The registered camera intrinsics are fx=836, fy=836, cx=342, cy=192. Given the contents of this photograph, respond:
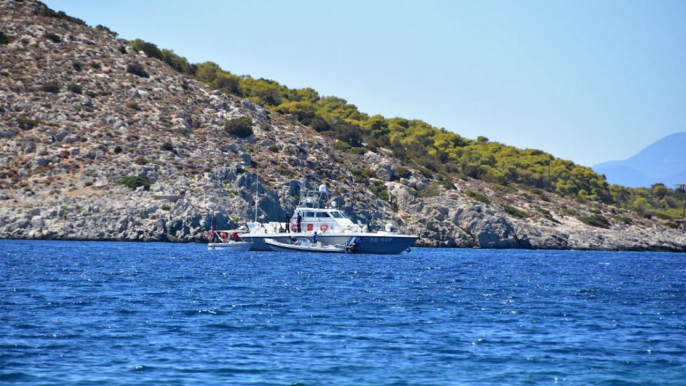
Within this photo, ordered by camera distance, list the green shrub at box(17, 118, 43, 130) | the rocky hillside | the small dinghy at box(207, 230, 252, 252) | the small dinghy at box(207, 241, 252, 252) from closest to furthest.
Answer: the small dinghy at box(207, 241, 252, 252) → the small dinghy at box(207, 230, 252, 252) → the rocky hillside → the green shrub at box(17, 118, 43, 130)

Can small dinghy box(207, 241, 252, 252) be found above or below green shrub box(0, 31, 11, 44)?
below

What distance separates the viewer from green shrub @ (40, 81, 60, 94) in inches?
4072

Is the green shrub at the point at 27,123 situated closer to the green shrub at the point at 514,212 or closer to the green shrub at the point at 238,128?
the green shrub at the point at 238,128

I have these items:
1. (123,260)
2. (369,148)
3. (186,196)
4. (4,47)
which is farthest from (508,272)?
(4,47)

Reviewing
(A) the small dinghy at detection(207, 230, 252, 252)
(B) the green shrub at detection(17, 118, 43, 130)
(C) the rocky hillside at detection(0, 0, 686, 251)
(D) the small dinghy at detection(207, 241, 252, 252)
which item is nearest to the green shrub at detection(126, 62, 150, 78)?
(C) the rocky hillside at detection(0, 0, 686, 251)

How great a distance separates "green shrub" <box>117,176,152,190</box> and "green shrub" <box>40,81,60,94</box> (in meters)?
22.6

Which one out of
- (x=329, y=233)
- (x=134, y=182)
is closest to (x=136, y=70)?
(x=134, y=182)

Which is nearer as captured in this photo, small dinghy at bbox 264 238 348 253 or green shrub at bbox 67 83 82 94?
small dinghy at bbox 264 238 348 253

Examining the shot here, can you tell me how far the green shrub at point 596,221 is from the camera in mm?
117375

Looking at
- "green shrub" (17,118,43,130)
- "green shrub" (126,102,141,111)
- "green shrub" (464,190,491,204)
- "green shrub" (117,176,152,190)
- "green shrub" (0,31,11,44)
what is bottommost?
"green shrub" (117,176,152,190)

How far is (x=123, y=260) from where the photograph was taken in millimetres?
55906

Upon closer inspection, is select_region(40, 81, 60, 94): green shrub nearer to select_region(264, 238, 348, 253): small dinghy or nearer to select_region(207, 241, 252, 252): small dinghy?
select_region(207, 241, 252, 252): small dinghy

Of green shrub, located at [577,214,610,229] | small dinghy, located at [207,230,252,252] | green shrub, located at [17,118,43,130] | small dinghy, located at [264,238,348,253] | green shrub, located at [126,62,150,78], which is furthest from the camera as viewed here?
green shrub, located at [577,214,610,229]

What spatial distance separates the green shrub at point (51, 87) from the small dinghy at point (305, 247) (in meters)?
42.5
